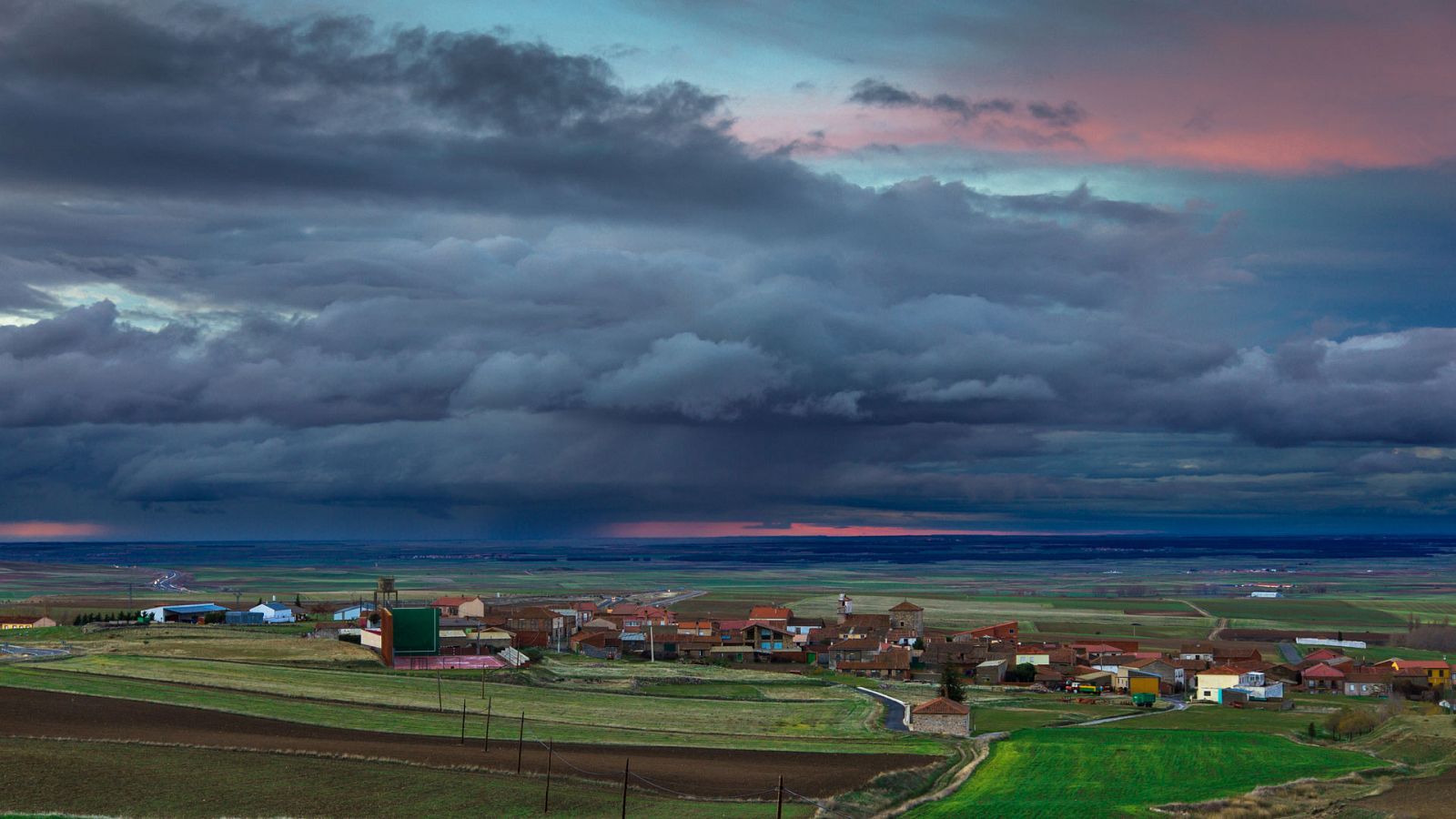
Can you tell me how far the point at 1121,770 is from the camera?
2083 inches

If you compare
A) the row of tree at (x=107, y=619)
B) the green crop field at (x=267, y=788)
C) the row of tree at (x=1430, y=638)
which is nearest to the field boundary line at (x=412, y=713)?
the green crop field at (x=267, y=788)

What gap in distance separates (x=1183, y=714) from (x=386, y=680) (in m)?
48.4

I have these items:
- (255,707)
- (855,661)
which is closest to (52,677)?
(255,707)

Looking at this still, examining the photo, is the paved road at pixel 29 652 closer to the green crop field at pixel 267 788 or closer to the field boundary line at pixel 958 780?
the green crop field at pixel 267 788

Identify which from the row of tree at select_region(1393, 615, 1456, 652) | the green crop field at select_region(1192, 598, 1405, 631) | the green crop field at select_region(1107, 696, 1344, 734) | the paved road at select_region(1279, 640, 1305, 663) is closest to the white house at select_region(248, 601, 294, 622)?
the green crop field at select_region(1107, 696, 1344, 734)

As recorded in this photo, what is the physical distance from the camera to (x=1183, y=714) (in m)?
81.2

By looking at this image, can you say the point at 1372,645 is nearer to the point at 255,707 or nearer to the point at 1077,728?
the point at 1077,728

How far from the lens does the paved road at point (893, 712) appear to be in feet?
219

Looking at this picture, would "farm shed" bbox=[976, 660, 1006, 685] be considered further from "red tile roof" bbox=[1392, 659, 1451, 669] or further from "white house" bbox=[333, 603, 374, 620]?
"white house" bbox=[333, 603, 374, 620]

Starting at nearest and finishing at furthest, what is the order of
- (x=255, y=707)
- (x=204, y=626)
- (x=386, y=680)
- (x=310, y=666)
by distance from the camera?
1. (x=255, y=707)
2. (x=386, y=680)
3. (x=310, y=666)
4. (x=204, y=626)

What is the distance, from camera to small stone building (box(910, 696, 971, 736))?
64250mm

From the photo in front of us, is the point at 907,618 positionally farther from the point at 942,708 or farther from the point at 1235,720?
the point at 942,708

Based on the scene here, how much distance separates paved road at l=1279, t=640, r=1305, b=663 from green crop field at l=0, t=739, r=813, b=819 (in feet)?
291

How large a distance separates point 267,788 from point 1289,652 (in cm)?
10563
